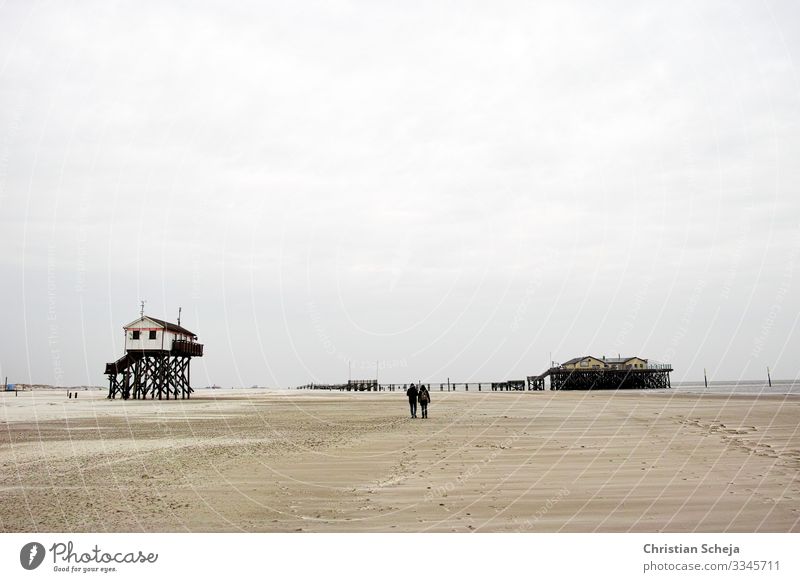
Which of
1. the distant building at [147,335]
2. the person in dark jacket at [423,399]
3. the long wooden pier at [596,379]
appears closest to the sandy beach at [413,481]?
the person in dark jacket at [423,399]

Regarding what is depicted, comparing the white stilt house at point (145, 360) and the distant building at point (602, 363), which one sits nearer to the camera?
the white stilt house at point (145, 360)

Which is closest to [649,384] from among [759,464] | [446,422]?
[446,422]

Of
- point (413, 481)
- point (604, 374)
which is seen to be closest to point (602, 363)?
point (604, 374)

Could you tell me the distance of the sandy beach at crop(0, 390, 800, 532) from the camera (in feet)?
24.4

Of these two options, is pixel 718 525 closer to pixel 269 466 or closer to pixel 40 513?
pixel 269 466

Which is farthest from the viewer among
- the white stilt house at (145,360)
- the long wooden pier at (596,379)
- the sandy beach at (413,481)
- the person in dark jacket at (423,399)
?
the long wooden pier at (596,379)

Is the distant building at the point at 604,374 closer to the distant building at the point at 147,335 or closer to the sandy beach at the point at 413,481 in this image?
the distant building at the point at 147,335

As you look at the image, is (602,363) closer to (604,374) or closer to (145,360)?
(604,374)

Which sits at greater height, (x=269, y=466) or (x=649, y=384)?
(x=269, y=466)

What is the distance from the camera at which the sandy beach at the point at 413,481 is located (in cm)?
743

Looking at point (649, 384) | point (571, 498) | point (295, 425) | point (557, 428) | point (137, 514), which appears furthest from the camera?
point (649, 384)

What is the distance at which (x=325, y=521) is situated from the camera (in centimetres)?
745

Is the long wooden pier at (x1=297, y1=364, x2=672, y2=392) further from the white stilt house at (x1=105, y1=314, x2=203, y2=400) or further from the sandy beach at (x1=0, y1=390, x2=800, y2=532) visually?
the sandy beach at (x1=0, y1=390, x2=800, y2=532)
